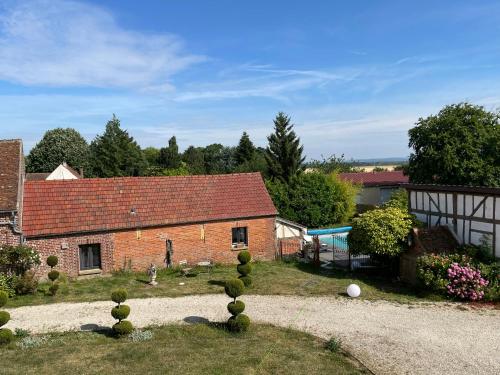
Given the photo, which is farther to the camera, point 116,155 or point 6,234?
point 116,155

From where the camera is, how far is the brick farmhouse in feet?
66.0

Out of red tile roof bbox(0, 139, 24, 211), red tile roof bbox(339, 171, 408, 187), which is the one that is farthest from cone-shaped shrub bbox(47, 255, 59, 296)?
red tile roof bbox(339, 171, 408, 187)

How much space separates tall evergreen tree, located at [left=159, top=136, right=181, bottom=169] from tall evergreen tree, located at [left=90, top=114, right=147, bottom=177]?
16.0 metres

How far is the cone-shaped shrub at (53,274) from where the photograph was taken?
57.9 ft

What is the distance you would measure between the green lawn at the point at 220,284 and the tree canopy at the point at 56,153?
5708 centimetres

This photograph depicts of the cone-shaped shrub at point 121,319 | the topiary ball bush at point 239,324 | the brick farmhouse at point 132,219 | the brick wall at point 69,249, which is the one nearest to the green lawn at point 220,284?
the brick wall at point 69,249

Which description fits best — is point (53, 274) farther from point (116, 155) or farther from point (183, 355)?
point (116, 155)

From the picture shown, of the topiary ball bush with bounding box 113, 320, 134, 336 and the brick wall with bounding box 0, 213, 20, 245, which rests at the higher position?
the brick wall with bounding box 0, 213, 20, 245

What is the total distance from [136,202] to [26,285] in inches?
275

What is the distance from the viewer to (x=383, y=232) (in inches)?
803

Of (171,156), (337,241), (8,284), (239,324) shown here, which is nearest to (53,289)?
(8,284)

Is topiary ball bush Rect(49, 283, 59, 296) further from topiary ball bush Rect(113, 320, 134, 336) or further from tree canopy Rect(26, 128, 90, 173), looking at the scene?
tree canopy Rect(26, 128, 90, 173)

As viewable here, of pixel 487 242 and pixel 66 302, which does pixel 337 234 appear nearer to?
pixel 487 242

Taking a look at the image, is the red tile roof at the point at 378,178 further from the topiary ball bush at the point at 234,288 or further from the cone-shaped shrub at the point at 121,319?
the cone-shaped shrub at the point at 121,319
